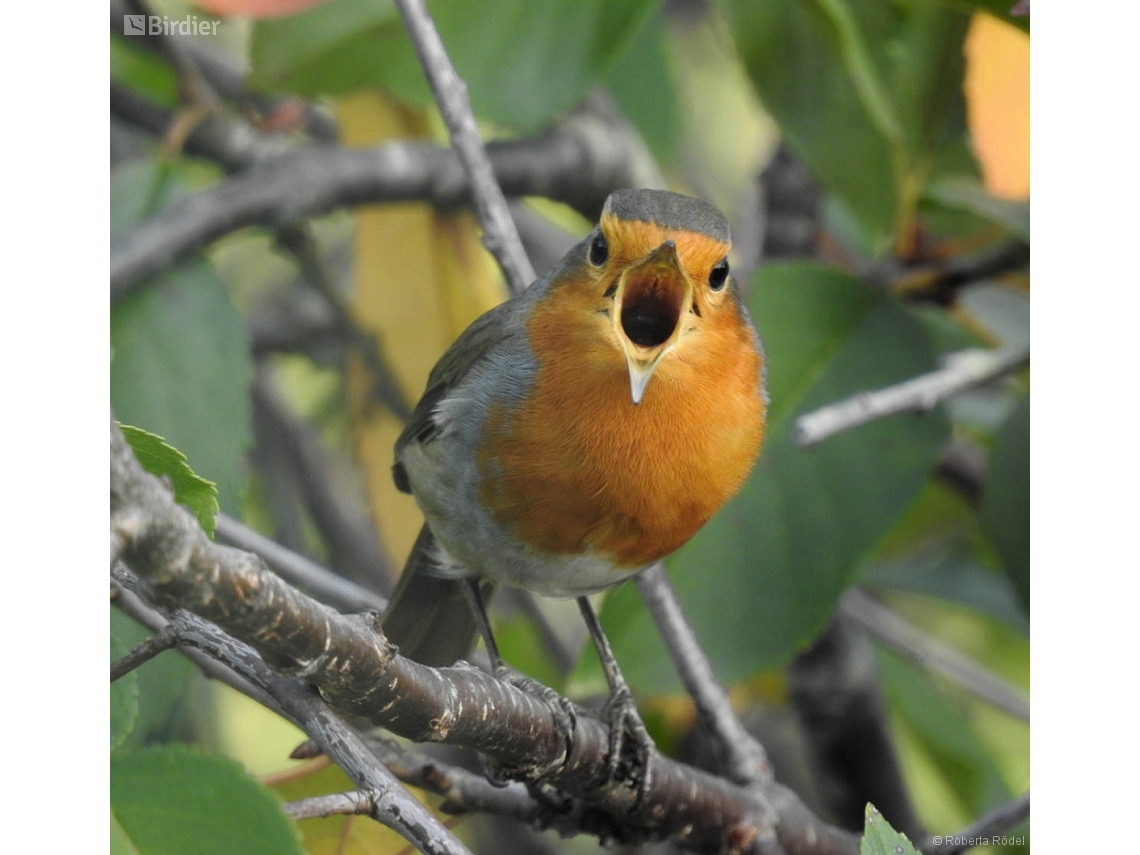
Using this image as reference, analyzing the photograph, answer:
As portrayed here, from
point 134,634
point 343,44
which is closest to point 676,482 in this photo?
point 134,634

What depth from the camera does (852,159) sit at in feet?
7.32

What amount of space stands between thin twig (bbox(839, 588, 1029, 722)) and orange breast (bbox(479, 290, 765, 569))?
859 mm

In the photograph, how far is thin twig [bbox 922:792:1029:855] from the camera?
173 cm

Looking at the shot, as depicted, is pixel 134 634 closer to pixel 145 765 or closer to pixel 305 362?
pixel 145 765

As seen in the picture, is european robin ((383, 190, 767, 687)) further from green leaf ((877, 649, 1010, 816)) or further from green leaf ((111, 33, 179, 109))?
green leaf ((877, 649, 1010, 816))

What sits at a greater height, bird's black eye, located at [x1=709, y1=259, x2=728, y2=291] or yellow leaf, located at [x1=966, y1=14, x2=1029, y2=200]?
yellow leaf, located at [x1=966, y1=14, x2=1029, y2=200]

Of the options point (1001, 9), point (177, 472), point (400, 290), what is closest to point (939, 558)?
point (1001, 9)

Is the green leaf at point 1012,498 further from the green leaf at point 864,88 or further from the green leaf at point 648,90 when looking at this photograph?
the green leaf at point 648,90

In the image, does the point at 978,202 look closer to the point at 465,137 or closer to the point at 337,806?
the point at 465,137

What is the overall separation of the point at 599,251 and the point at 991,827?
2.87 feet

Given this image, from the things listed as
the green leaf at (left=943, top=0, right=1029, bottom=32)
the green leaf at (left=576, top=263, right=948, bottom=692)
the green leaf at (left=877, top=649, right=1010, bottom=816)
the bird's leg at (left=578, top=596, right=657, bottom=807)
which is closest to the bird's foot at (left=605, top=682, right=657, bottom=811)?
the bird's leg at (left=578, top=596, right=657, bottom=807)

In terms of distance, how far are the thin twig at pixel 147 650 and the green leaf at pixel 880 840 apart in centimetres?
64

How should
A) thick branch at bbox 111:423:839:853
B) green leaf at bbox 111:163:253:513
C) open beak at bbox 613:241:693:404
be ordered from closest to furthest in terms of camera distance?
thick branch at bbox 111:423:839:853 < open beak at bbox 613:241:693:404 < green leaf at bbox 111:163:253:513

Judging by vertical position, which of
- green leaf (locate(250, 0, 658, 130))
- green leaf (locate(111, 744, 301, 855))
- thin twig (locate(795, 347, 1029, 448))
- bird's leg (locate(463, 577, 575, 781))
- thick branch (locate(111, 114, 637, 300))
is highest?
green leaf (locate(250, 0, 658, 130))
